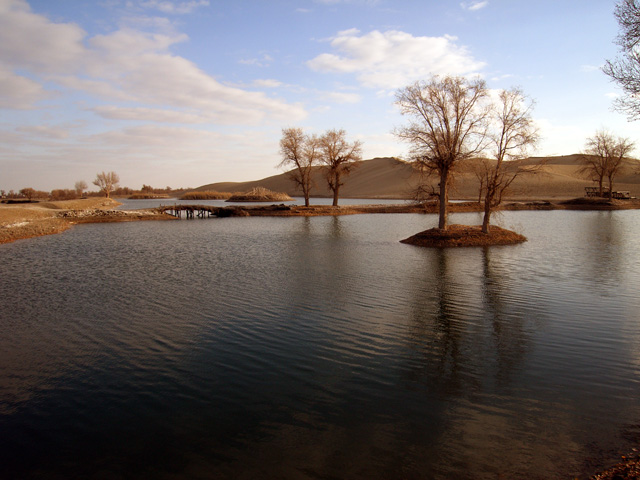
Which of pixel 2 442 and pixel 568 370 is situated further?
pixel 568 370

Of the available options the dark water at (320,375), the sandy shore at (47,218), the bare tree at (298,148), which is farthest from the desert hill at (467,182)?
the dark water at (320,375)

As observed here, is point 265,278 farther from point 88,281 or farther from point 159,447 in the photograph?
point 159,447

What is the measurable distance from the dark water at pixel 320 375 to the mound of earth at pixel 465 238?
8816 mm

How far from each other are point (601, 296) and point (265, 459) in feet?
42.9

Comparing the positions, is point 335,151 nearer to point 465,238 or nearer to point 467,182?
point 465,238

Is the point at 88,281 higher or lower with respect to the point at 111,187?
lower

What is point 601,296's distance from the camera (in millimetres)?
13859

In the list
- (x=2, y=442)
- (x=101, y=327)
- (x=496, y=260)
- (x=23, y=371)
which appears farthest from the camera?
(x=496, y=260)

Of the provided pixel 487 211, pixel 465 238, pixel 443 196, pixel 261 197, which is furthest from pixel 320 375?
pixel 261 197

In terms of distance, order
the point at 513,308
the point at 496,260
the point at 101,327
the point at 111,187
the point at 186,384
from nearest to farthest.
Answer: the point at 186,384
the point at 101,327
the point at 513,308
the point at 496,260
the point at 111,187

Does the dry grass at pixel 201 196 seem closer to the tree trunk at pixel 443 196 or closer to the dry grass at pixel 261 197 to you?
the dry grass at pixel 261 197

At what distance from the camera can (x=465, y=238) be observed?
27094 mm

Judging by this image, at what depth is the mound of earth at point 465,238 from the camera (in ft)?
87.9

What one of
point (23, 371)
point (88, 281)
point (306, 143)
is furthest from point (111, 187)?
point (23, 371)
